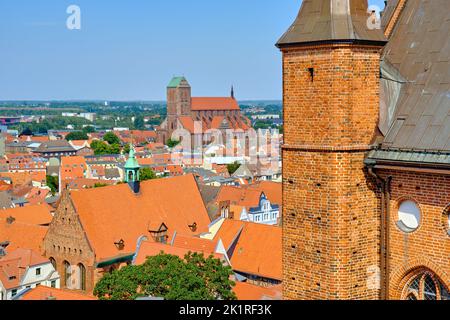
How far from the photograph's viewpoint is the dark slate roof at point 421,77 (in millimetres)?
12180

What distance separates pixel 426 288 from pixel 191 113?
174 m

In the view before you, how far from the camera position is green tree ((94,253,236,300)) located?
27047 mm

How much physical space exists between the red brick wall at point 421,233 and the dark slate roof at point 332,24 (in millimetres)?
2673

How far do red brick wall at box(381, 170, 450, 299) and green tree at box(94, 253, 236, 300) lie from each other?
14.8 m

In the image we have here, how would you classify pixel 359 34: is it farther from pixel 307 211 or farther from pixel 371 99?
pixel 307 211

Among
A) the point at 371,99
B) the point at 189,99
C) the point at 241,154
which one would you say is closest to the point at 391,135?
the point at 371,99

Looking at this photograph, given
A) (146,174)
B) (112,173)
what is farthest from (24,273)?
(112,173)

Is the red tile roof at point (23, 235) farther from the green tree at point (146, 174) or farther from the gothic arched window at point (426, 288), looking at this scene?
the green tree at point (146, 174)

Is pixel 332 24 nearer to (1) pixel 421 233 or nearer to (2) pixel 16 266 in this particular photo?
(1) pixel 421 233

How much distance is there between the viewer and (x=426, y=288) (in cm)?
1253

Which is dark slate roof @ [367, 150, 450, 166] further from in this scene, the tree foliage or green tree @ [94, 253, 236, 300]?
the tree foliage

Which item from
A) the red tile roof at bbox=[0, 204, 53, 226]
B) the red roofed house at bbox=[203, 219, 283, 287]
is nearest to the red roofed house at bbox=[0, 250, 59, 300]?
the red roofed house at bbox=[203, 219, 283, 287]

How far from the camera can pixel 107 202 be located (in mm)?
43031
